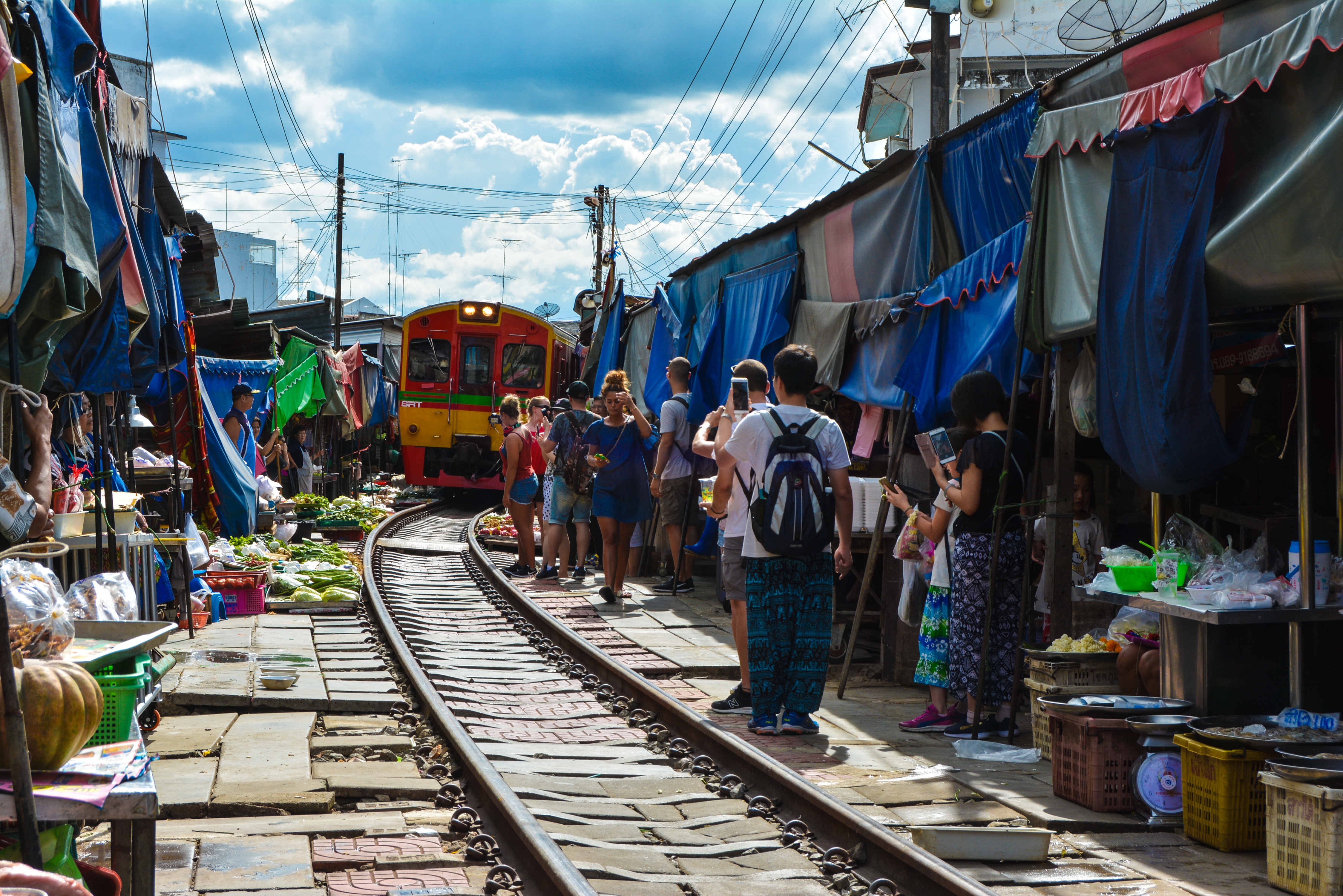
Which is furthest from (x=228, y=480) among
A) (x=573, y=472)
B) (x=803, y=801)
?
(x=803, y=801)

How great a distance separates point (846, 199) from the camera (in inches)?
364

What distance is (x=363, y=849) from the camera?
4.35 metres

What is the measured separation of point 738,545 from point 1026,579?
1.57m

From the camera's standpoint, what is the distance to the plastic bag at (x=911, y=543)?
688 cm

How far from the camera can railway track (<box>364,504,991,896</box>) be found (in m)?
4.10

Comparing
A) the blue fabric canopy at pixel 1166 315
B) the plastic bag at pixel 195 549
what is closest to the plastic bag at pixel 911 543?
the blue fabric canopy at pixel 1166 315

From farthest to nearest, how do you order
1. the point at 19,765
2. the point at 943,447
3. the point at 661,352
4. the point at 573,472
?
the point at 661,352
the point at 573,472
the point at 943,447
the point at 19,765

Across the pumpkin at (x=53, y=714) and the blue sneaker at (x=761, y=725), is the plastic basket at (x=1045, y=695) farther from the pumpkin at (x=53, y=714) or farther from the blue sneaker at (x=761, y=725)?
the pumpkin at (x=53, y=714)

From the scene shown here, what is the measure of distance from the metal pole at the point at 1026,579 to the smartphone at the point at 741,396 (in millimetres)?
1660

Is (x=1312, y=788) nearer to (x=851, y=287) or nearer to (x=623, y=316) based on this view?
(x=851, y=287)

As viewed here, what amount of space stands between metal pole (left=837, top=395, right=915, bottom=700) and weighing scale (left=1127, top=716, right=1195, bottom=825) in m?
2.64

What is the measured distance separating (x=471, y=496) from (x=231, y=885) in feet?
75.1

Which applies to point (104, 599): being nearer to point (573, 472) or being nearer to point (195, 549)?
point (195, 549)

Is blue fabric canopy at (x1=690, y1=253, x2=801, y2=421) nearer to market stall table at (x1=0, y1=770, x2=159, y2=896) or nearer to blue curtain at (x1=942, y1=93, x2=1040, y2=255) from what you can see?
blue curtain at (x1=942, y1=93, x2=1040, y2=255)
